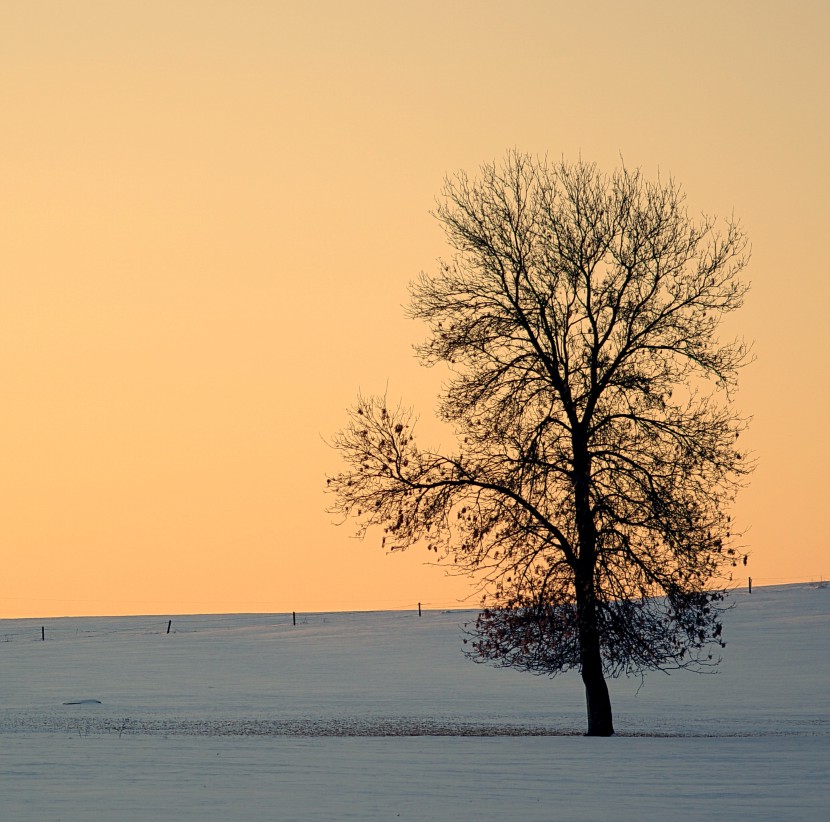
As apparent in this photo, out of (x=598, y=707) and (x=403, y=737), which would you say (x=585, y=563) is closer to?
(x=598, y=707)

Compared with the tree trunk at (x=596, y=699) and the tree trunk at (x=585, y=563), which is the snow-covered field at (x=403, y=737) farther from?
the tree trunk at (x=585, y=563)

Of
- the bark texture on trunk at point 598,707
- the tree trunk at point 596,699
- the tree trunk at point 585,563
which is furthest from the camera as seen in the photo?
the bark texture on trunk at point 598,707

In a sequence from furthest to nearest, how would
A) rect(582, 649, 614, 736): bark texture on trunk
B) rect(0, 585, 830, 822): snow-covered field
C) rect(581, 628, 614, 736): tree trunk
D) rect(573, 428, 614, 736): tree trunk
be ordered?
rect(582, 649, 614, 736): bark texture on trunk → rect(581, 628, 614, 736): tree trunk → rect(573, 428, 614, 736): tree trunk → rect(0, 585, 830, 822): snow-covered field

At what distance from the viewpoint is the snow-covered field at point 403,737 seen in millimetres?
14719

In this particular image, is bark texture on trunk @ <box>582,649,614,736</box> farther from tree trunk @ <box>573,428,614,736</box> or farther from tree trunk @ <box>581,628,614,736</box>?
tree trunk @ <box>573,428,614,736</box>

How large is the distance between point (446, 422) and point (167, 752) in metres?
9.40

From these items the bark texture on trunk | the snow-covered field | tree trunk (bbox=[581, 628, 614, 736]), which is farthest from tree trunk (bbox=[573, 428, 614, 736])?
the snow-covered field

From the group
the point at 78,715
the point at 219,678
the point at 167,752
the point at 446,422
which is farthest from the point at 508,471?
the point at 219,678

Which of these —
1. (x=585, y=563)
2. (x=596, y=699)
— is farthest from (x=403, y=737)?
(x=585, y=563)

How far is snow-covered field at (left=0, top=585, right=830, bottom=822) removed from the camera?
14.7 m

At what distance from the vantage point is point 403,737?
81.1 ft

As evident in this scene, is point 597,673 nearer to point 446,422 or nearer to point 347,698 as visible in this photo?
point 446,422

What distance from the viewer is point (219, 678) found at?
49562 mm

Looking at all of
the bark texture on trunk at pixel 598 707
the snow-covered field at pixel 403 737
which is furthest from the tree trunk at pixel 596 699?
the snow-covered field at pixel 403 737
